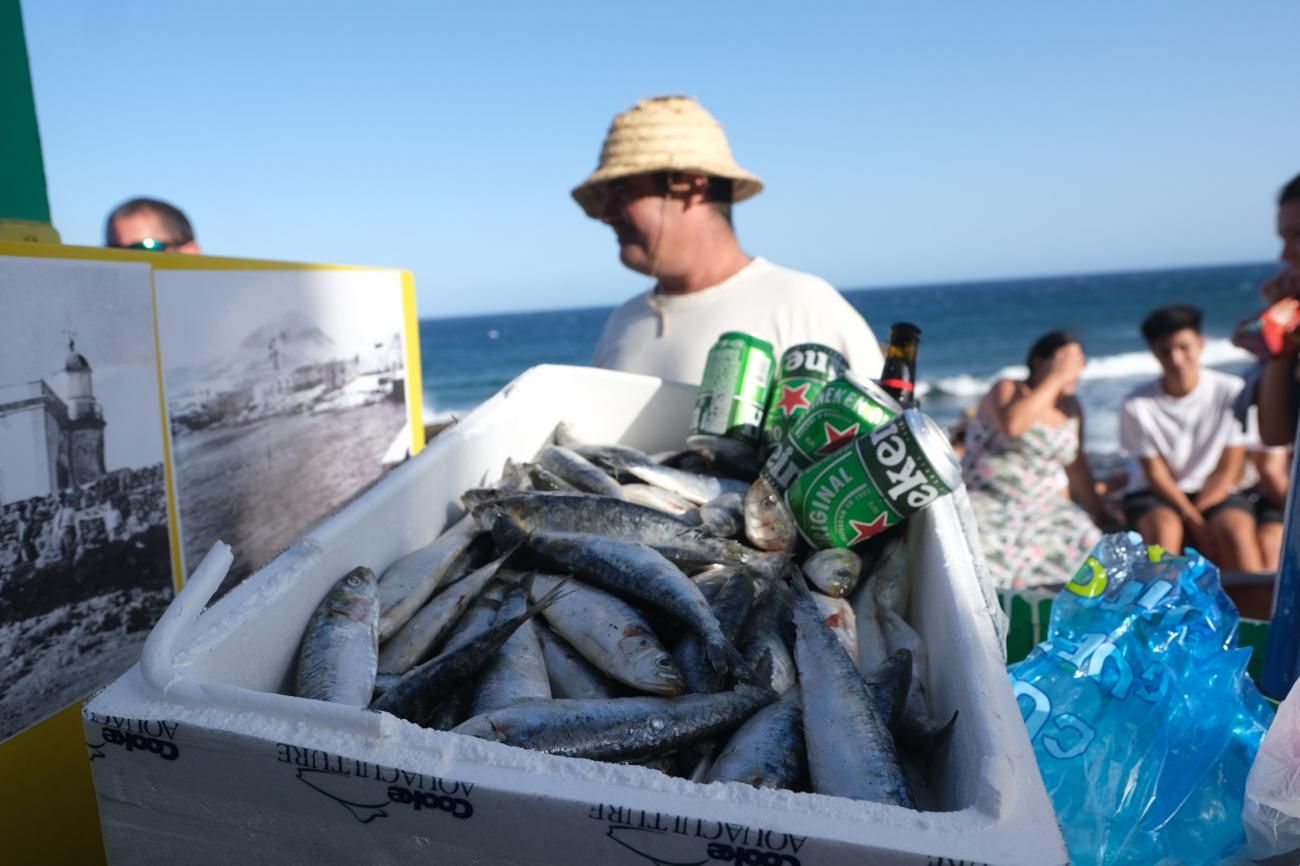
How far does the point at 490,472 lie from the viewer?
249 centimetres

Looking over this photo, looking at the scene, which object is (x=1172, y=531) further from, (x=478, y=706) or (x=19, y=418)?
(x=19, y=418)

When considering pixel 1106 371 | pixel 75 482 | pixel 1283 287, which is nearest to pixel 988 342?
pixel 1106 371

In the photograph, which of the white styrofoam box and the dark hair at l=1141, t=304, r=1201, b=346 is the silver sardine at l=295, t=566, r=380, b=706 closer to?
the white styrofoam box

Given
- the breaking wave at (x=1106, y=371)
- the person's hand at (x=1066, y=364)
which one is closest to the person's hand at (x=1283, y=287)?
the person's hand at (x=1066, y=364)

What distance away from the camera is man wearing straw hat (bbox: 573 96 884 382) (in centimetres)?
375

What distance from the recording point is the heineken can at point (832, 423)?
6.53 feet

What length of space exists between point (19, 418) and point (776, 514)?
5.62ft

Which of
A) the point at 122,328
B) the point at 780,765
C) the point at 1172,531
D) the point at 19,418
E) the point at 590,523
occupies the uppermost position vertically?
the point at 122,328

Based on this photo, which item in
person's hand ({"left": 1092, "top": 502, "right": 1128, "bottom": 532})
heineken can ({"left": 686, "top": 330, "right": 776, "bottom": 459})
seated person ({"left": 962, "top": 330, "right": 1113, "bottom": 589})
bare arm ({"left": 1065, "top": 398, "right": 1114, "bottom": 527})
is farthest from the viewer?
person's hand ({"left": 1092, "top": 502, "right": 1128, "bottom": 532})

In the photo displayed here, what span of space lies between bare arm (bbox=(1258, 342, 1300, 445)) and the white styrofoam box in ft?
12.8

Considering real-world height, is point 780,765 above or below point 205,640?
below

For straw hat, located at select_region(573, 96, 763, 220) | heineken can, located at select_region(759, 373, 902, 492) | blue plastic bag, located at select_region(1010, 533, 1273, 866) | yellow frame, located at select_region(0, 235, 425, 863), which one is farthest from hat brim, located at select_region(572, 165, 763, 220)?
blue plastic bag, located at select_region(1010, 533, 1273, 866)

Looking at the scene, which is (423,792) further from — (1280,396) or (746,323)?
(1280,396)

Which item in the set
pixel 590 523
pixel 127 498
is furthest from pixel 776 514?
pixel 127 498
